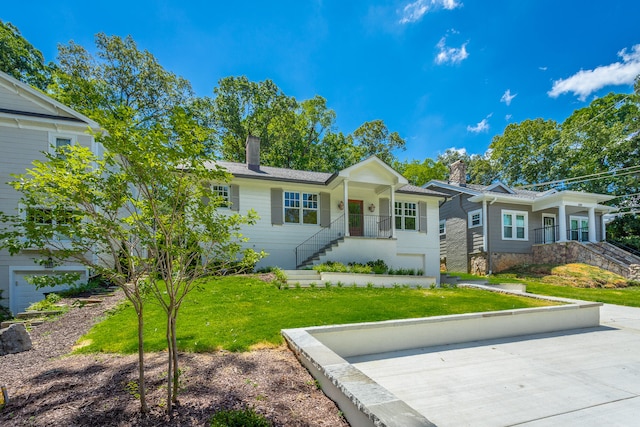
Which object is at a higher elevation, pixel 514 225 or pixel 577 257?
pixel 514 225

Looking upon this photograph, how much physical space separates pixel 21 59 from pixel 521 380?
2833 centimetres

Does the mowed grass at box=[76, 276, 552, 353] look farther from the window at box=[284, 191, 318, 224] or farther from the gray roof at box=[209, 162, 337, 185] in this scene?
the gray roof at box=[209, 162, 337, 185]

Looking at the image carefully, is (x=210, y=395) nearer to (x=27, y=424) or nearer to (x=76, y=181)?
(x=27, y=424)

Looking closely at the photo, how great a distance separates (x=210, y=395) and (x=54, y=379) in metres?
1.86

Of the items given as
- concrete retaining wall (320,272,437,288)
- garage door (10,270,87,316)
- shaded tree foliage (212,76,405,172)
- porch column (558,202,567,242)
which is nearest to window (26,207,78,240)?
concrete retaining wall (320,272,437,288)

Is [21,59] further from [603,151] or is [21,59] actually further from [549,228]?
[603,151]

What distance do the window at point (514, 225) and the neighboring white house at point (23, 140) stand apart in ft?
Result: 63.9

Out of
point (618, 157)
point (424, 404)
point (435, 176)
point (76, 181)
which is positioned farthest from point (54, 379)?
point (618, 157)

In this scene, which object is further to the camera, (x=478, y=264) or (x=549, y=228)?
(x=549, y=228)

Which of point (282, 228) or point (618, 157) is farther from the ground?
point (618, 157)

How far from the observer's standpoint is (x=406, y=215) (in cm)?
1484

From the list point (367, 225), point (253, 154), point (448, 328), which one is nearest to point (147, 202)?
point (448, 328)

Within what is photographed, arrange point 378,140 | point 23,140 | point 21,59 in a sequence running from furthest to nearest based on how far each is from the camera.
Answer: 1. point 378,140
2. point 21,59
3. point 23,140

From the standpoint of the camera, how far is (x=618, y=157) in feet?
75.2
